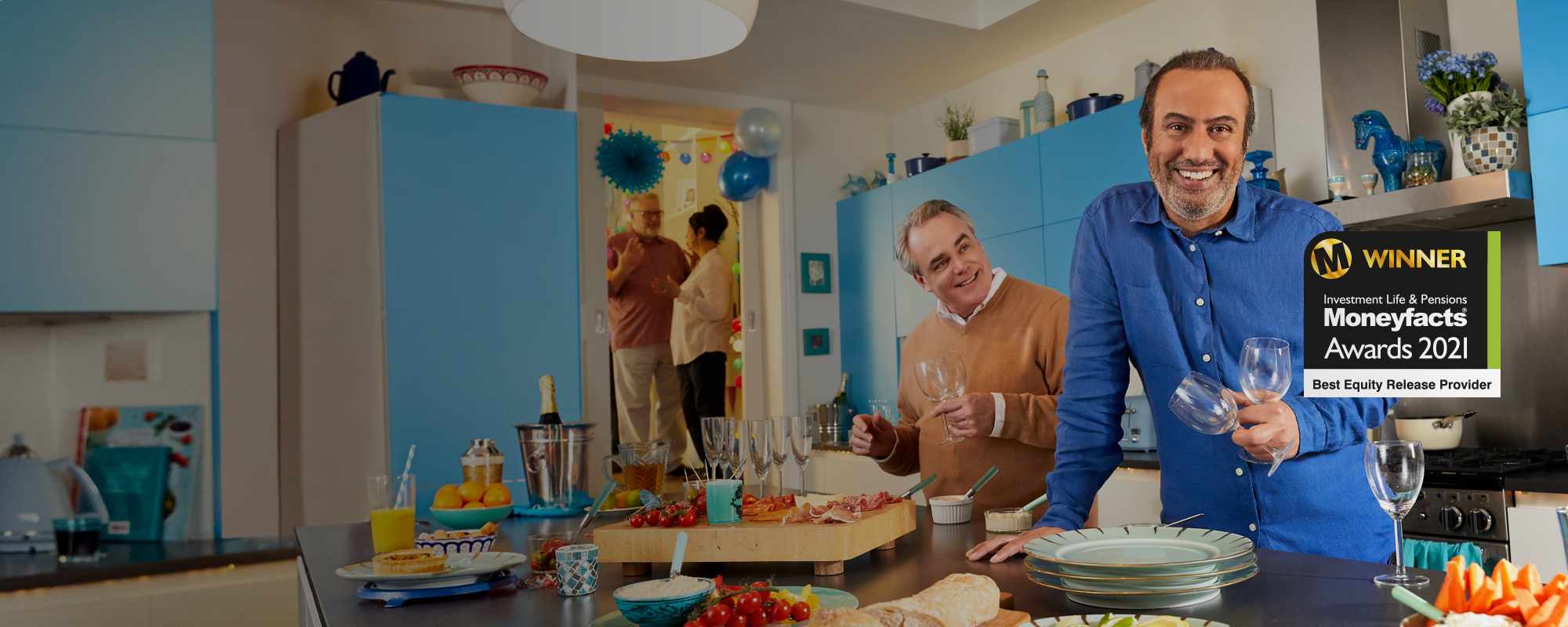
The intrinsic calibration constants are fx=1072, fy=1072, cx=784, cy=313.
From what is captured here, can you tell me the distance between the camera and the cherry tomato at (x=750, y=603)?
1.12m

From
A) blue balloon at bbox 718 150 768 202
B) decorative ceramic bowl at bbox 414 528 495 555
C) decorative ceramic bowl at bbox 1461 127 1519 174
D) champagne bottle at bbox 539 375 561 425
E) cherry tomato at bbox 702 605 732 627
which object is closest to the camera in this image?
cherry tomato at bbox 702 605 732 627

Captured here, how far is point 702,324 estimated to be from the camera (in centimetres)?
638

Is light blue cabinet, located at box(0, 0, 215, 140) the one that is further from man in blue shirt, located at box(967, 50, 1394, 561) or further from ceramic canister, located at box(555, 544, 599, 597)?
man in blue shirt, located at box(967, 50, 1394, 561)

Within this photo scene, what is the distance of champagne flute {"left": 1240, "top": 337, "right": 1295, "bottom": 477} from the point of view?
146 cm

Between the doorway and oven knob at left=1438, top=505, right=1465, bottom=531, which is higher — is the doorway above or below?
above

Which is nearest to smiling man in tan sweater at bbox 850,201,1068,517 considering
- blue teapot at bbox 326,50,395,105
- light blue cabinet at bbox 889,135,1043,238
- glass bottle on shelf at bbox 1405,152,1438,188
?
glass bottle on shelf at bbox 1405,152,1438,188

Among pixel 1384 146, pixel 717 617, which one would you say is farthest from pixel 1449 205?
pixel 717 617

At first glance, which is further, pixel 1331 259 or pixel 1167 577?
pixel 1331 259

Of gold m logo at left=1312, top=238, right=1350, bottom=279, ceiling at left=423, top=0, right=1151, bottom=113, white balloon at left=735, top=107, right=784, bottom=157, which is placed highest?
ceiling at left=423, top=0, right=1151, bottom=113

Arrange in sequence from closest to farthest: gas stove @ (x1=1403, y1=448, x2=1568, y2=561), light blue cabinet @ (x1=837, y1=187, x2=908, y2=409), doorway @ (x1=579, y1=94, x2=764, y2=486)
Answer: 1. gas stove @ (x1=1403, y1=448, x2=1568, y2=561)
2. doorway @ (x1=579, y1=94, x2=764, y2=486)
3. light blue cabinet @ (x1=837, y1=187, x2=908, y2=409)

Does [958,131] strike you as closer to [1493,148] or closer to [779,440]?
[1493,148]

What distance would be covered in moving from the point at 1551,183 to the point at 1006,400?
5.76 feet

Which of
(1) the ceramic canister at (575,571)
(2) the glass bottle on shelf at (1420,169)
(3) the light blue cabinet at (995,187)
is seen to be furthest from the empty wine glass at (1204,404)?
(3) the light blue cabinet at (995,187)

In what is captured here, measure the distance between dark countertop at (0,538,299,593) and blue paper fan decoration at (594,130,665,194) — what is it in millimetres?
2277
